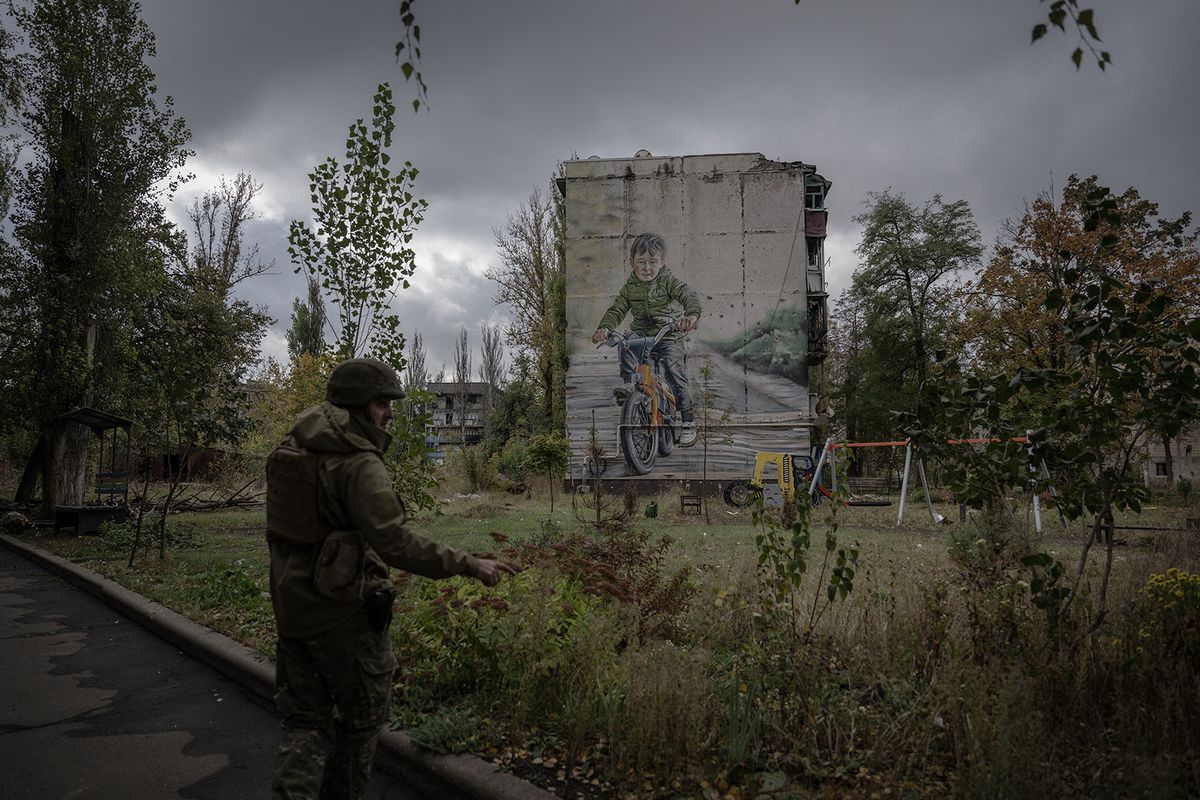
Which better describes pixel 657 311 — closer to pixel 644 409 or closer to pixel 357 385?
pixel 644 409

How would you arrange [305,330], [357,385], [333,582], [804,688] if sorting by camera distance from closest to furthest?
[333,582], [357,385], [804,688], [305,330]

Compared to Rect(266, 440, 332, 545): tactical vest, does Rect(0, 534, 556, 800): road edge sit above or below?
below

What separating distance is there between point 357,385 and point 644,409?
2922 cm

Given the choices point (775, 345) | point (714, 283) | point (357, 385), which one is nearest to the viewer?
point (357, 385)

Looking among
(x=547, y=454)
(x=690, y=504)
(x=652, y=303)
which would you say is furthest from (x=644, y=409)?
(x=690, y=504)

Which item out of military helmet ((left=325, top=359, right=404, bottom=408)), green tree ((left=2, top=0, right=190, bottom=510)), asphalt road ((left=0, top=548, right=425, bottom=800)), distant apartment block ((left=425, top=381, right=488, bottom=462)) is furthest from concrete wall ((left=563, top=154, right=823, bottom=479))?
military helmet ((left=325, top=359, right=404, bottom=408))

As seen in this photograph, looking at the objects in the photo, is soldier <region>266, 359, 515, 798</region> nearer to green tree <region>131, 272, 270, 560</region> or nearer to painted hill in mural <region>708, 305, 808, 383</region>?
green tree <region>131, 272, 270, 560</region>

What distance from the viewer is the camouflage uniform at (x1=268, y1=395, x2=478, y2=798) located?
2.94 meters

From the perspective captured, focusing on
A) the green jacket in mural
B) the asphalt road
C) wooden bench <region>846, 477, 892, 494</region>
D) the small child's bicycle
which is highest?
the green jacket in mural

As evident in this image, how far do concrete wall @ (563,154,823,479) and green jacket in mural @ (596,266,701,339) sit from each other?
14.2 inches

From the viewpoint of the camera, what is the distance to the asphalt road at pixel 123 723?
3.98 metres

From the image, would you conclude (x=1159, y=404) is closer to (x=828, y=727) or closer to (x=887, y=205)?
(x=828, y=727)

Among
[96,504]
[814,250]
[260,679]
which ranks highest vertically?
[814,250]

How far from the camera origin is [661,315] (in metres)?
32.7
